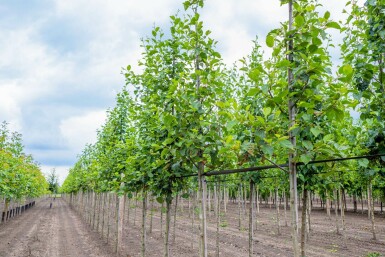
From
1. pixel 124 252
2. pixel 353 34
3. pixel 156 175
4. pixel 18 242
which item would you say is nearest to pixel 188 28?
pixel 353 34

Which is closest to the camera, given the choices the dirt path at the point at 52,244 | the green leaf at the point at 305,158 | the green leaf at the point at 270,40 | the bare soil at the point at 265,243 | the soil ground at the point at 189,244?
the green leaf at the point at 305,158

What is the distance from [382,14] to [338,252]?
1223 cm

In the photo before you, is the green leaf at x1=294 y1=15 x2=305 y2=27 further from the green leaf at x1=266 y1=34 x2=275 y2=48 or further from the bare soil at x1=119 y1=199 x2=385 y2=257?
the bare soil at x1=119 y1=199 x2=385 y2=257

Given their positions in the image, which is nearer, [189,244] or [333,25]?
[333,25]

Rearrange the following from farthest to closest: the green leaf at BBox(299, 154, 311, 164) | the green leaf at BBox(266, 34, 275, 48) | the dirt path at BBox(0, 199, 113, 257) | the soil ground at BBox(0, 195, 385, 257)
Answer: the dirt path at BBox(0, 199, 113, 257)
the soil ground at BBox(0, 195, 385, 257)
the green leaf at BBox(266, 34, 275, 48)
the green leaf at BBox(299, 154, 311, 164)

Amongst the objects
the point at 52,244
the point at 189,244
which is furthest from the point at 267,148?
the point at 52,244

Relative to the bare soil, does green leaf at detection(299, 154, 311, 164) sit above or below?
above

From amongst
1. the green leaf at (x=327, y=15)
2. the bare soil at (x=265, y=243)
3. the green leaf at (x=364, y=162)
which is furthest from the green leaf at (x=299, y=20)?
the bare soil at (x=265, y=243)

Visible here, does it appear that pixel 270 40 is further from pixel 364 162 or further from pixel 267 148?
pixel 364 162

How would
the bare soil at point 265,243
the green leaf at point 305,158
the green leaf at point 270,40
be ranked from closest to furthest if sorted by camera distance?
the green leaf at point 305,158, the green leaf at point 270,40, the bare soil at point 265,243

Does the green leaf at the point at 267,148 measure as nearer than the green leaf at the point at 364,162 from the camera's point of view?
Yes

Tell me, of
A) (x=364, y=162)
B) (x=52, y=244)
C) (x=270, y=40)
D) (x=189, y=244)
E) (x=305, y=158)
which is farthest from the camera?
(x=52, y=244)

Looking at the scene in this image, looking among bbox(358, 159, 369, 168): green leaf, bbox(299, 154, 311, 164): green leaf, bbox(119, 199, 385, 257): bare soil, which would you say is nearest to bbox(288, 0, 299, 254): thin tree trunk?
bbox(299, 154, 311, 164): green leaf

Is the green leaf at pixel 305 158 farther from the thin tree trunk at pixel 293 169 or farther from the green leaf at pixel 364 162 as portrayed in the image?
the green leaf at pixel 364 162
